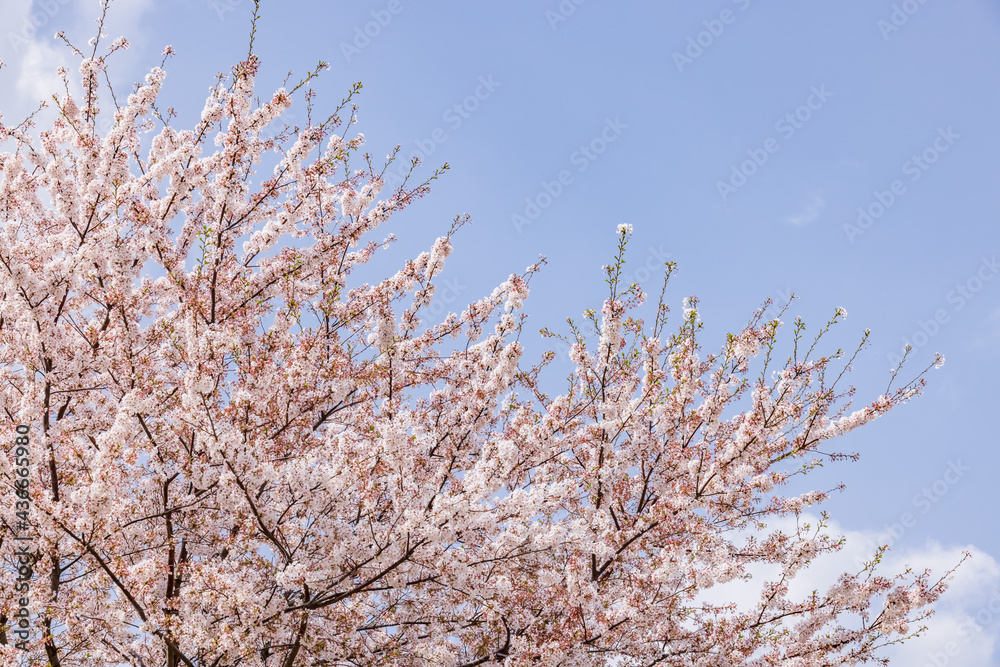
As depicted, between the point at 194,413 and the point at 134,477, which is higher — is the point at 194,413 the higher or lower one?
the lower one

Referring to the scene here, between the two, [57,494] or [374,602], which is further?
[374,602]

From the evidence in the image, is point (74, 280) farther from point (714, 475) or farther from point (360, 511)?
point (714, 475)

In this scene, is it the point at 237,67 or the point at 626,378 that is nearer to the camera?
the point at 237,67

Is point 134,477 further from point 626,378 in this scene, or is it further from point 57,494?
point 626,378

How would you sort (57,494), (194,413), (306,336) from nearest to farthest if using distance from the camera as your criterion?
(194,413), (57,494), (306,336)

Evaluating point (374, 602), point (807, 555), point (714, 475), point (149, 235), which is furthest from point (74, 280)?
point (807, 555)

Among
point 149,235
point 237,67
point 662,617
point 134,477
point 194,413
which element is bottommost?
point 662,617

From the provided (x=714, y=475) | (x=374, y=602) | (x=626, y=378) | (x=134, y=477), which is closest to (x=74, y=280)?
(x=134, y=477)

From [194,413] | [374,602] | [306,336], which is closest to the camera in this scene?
[194,413]

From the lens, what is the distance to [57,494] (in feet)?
26.3

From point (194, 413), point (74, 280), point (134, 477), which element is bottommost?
point (194, 413)

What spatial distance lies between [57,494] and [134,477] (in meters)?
0.93

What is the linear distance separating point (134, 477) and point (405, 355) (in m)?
3.56

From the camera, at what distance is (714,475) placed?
8109 millimetres
